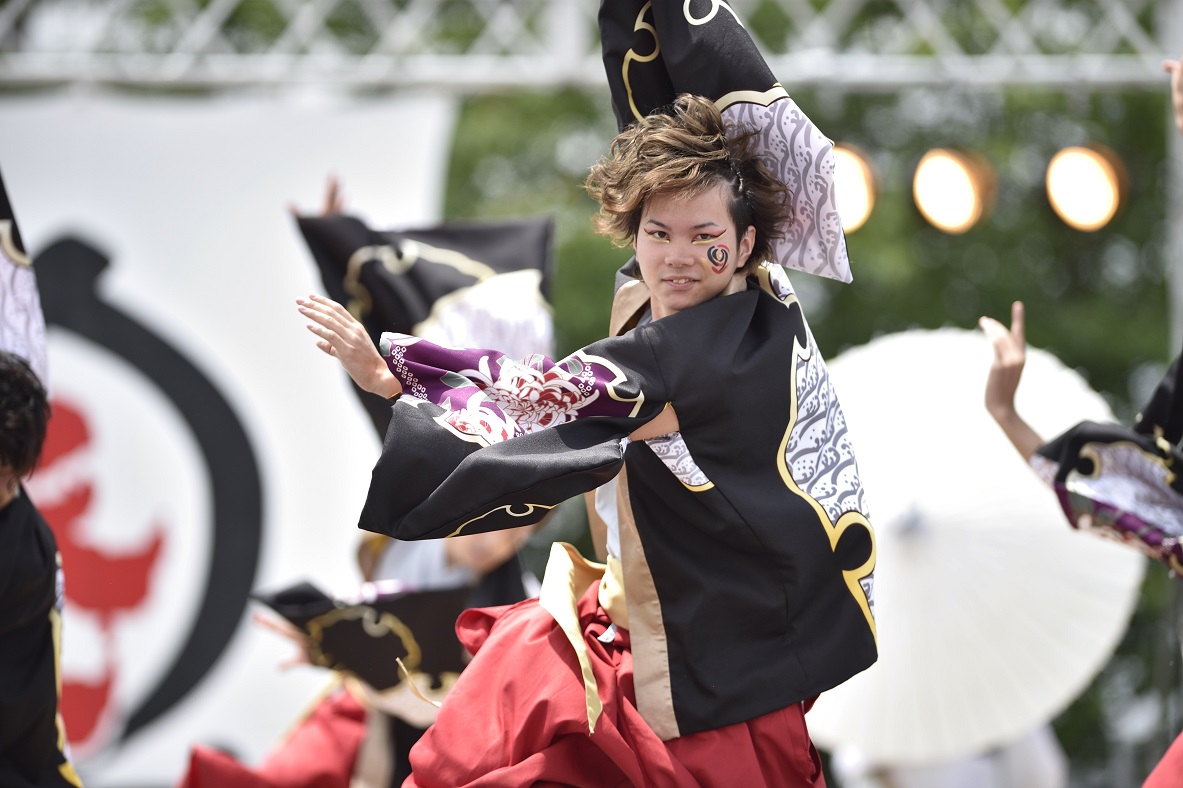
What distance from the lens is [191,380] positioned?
5344 millimetres

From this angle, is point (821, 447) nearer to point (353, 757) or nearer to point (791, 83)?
point (353, 757)

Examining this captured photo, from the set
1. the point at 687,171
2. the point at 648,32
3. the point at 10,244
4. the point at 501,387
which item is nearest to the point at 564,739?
the point at 501,387

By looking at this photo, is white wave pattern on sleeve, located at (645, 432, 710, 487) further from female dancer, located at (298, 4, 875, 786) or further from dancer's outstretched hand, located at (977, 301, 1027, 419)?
dancer's outstretched hand, located at (977, 301, 1027, 419)

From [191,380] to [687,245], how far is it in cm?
367

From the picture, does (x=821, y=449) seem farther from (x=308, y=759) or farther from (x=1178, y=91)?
(x=308, y=759)

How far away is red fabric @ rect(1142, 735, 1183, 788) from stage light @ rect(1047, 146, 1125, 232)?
11.3ft

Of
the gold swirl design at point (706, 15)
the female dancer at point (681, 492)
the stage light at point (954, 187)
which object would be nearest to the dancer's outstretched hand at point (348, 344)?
the female dancer at point (681, 492)

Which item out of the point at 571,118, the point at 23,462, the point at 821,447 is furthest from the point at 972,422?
the point at 571,118

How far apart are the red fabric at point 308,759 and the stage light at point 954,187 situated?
130 inches

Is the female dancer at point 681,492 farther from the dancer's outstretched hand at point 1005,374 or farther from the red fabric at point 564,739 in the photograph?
the dancer's outstretched hand at point 1005,374

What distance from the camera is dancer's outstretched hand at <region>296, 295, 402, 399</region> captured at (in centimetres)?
205

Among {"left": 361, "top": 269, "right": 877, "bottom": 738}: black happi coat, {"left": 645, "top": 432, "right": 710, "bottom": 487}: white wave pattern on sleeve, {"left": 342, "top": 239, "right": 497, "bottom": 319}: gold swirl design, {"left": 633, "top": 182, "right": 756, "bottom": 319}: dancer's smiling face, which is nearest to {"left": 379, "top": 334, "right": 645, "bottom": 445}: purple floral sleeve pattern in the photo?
{"left": 361, "top": 269, "right": 877, "bottom": 738}: black happi coat

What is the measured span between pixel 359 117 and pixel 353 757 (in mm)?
2775

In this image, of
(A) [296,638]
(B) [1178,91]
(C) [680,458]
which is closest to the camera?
(C) [680,458]
